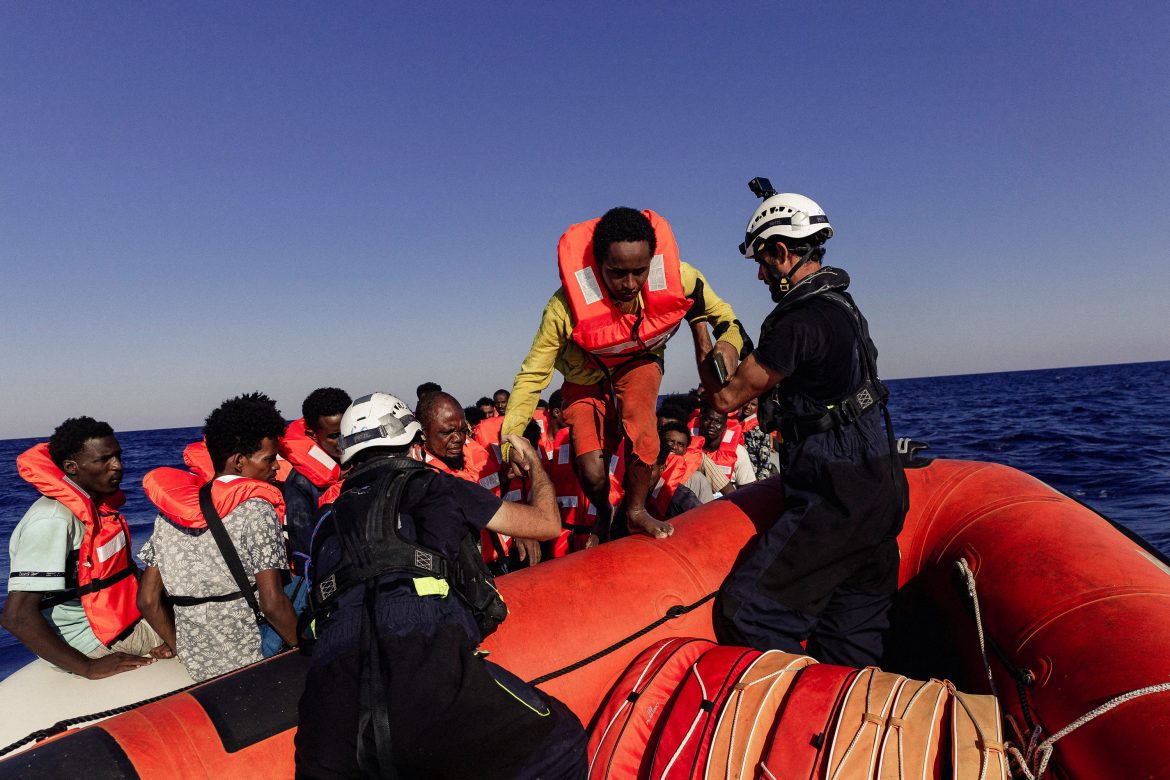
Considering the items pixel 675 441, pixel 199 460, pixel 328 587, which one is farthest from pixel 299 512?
pixel 675 441

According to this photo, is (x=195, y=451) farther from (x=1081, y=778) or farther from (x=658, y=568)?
(x=1081, y=778)

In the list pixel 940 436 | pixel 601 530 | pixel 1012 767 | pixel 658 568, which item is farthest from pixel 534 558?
pixel 940 436

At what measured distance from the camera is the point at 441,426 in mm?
4070

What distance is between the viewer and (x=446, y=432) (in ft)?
13.4

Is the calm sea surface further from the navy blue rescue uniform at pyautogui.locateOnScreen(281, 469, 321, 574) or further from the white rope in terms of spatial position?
the navy blue rescue uniform at pyautogui.locateOnScreen(281, 469, 321, 574)

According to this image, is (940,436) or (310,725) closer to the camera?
(310,725)

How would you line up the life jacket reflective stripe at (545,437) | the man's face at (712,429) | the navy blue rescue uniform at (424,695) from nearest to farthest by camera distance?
the navy blue rescue uniform at (424,695) < the life jacket reflective stripe at (545,437) < the man's face at (712,429)

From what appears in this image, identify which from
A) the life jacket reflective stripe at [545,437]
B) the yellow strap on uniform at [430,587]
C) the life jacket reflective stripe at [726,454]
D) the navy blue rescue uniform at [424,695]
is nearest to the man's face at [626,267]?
the navy blue rescue uniform at [424,695]

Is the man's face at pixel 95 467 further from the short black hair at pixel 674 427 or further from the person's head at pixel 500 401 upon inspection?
the person's head at pixel 500 401

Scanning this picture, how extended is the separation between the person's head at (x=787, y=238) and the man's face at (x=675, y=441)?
269 cm

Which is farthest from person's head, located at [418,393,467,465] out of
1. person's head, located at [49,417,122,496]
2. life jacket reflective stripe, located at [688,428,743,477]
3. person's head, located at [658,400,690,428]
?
life jacket reflective stripe, located at [688,428,743,477]

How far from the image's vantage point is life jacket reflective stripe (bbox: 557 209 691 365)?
297 cm

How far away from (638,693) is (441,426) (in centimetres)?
224

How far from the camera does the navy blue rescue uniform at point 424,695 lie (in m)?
1.62
